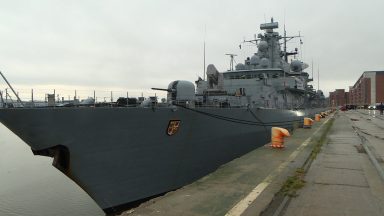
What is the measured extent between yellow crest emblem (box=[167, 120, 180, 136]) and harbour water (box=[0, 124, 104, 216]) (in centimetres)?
356

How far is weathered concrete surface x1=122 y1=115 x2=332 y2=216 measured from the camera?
5.27 metres

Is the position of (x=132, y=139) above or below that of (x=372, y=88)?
below

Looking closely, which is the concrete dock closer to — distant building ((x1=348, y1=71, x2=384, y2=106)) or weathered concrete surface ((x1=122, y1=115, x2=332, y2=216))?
weathered concrete surface ((x1=122, y1=115, x2=332, y2=216))

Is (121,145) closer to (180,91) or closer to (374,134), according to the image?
(180,91)

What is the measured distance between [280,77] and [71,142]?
17.0 metres

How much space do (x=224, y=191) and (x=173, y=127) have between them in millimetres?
3355

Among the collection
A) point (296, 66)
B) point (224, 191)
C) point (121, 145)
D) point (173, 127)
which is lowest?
point (224, 191)

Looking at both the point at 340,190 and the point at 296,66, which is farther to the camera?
the point at 296,66

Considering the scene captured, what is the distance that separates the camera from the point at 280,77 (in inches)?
869

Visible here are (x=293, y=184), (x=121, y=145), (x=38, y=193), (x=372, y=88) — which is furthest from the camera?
(x=372, y=88)

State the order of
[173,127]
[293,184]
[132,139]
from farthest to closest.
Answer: [173,127] → [132,139] → [293,184]

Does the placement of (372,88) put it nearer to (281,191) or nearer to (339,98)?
(339,98)

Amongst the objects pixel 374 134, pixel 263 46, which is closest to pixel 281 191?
pixel 374 134

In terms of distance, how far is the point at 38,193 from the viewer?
13.5 metres
